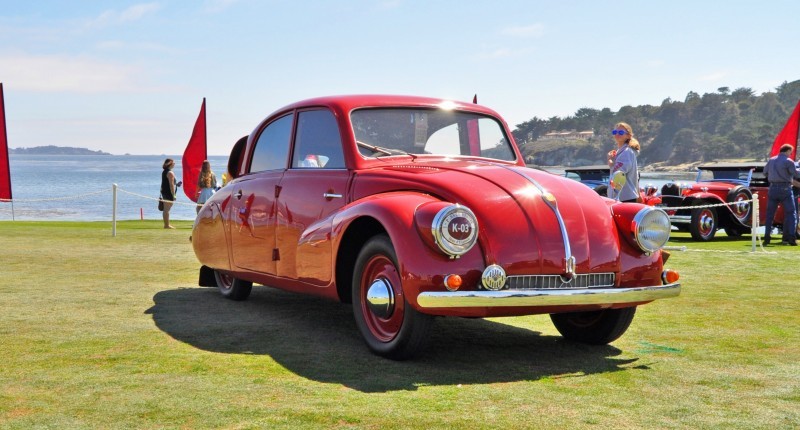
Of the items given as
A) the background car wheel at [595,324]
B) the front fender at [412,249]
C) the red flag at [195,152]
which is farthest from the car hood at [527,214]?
the red flag at [195,152]

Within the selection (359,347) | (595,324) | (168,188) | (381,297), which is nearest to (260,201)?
(359,347)

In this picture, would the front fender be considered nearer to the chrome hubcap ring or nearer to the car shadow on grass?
the chrome hubcap ring

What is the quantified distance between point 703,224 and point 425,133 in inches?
487

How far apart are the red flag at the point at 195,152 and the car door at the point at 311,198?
56.1 ft

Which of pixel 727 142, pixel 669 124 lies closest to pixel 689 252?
pixel 727 142

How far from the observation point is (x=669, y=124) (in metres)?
142

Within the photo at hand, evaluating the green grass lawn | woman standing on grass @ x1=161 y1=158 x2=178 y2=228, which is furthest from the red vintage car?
woman standing on grass @ x1=161 y1=158 x2=178 y2=228

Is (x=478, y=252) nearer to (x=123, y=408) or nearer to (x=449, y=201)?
(x=449, y=201)

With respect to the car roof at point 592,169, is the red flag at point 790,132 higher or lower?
higher

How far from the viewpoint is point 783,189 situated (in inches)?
617

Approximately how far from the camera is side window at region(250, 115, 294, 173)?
277 inches

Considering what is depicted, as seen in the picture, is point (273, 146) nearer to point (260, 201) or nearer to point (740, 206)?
point (260, 201)

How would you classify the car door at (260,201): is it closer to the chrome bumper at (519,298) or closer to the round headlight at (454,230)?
the round headlight at (454,230)

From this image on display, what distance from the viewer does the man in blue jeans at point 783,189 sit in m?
15.4
